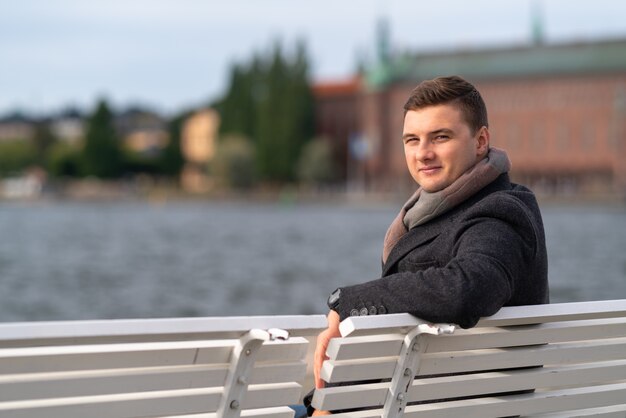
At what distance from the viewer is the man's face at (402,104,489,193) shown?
1.84m

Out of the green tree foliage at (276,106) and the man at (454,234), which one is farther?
the green tree foliage at (276,106)

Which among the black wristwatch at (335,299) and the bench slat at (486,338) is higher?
the black wristwatch at (335,299)

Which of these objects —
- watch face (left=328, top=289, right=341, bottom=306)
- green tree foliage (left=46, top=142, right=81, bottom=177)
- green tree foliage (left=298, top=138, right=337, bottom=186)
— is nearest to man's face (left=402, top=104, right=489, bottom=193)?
watch face (left=328, top=289, right=341, bottom=306)

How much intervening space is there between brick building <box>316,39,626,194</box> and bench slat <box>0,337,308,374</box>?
5789 centimetres

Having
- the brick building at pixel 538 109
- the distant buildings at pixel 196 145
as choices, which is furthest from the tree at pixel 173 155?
the brick building at pixel 538 109

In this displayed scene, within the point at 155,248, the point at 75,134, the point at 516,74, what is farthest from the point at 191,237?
the point at 75,134

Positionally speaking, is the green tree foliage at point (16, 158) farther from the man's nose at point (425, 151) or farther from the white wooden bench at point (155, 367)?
the white wooden bench at point (155, 367)

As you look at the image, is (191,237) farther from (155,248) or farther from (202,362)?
(202,362)

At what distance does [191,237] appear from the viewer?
108 feet

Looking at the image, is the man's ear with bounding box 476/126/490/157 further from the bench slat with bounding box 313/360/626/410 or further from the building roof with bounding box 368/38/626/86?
the building roof with bounding box 368/38/626/86

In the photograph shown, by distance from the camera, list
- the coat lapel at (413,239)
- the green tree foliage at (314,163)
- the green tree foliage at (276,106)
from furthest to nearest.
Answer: the green tree foliage at (314,163), the green tree foliage at (276,106), the coat lapel at (413,239)

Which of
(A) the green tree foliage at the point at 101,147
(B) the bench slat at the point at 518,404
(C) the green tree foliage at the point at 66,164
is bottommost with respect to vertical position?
(C) the green tree foliage at the point at 66,164

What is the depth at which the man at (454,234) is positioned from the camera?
166 cm

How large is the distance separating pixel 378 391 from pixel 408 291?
6.6 inches
